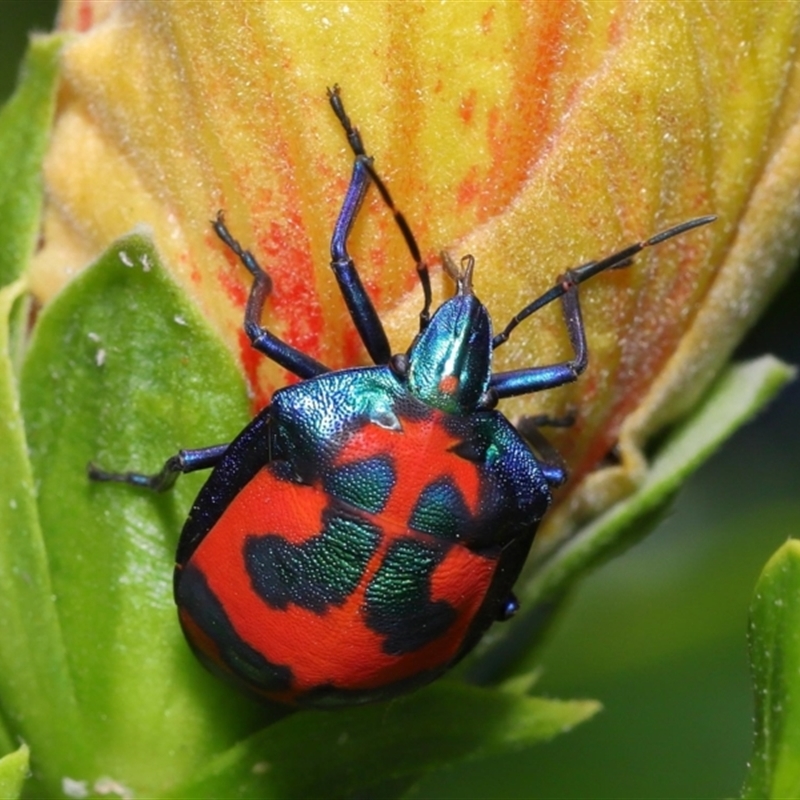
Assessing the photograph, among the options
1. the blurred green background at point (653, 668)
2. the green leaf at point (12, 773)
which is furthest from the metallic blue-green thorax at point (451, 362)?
the blurred green background at point (653, 668)

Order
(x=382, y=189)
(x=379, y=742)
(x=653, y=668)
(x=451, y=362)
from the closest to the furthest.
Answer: (x=382, y=189) → (x=379, y=742) → (x=451, y=362) → (x=653, y=668)

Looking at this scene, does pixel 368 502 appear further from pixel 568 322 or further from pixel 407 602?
pixel 568 322

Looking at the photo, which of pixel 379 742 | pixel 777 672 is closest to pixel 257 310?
pixel 379 742

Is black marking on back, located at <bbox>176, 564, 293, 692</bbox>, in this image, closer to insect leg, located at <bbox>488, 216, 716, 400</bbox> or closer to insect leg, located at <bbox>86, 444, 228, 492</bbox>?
insect leg, located at <bbox>86, 444, 228, 492</bbox>

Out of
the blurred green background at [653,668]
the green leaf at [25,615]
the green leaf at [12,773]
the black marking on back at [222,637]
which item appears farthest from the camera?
the blurred green background at [653,668]

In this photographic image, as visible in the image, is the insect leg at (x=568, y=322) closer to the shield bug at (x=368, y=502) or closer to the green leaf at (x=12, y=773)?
the shield bug at (x=368, y=502)

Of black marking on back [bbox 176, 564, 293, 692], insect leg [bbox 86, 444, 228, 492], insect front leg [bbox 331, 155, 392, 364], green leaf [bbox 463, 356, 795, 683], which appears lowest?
green leaf [bbox 463, 356, 795, 683]

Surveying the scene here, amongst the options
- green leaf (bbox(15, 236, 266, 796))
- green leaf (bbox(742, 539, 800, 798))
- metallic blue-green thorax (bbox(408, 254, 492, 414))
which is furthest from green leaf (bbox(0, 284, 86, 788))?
green leaf (bbox(742, 539, 800, 798))
